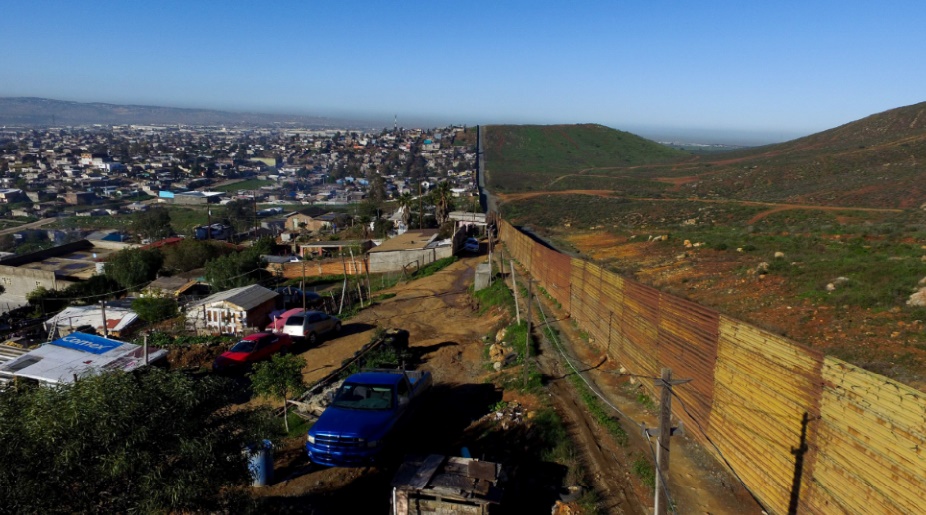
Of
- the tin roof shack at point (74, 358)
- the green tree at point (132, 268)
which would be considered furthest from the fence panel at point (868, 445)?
the green tree at point (132, 268)

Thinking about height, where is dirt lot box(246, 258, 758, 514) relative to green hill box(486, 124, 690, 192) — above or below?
below

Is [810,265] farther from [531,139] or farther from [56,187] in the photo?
[56,187]

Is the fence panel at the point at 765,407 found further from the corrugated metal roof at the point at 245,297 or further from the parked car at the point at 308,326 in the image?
the corrugated metal roof at the point at 245,297

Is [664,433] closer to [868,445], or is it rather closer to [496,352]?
[868,445]

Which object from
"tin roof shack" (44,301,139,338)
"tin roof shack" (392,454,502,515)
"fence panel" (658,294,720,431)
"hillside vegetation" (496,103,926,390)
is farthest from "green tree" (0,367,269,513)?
"tin roof shack" (44,301,139,338)

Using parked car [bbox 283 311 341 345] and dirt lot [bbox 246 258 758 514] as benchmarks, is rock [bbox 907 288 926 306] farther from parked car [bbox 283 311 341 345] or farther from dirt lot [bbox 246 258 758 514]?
parked car [bbox 283 311 341 345]

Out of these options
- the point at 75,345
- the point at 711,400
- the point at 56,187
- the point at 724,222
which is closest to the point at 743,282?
the point at 711,400
